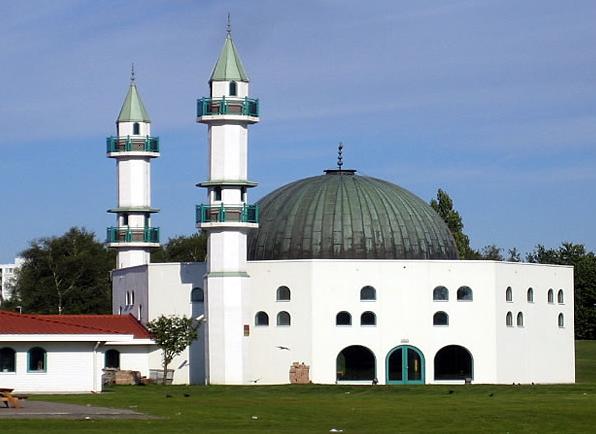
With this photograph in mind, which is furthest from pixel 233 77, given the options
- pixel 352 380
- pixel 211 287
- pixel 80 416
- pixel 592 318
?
pixel 592 318

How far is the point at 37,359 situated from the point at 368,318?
779 inches

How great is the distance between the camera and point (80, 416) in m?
48.1

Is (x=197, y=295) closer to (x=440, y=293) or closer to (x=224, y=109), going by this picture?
(x=224, y=109)

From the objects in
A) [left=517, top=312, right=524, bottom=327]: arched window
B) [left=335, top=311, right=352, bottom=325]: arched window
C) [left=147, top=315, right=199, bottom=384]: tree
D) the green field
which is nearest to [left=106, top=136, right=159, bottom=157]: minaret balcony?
[left=147, top=315, right=199, bottom=384]: tree

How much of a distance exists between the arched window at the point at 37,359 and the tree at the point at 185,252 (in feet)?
217

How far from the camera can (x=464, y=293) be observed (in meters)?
83.2

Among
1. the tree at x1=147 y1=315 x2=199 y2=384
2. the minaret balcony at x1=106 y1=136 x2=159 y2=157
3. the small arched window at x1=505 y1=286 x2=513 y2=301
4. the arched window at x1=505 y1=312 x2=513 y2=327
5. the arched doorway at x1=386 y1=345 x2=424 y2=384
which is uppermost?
the minaret balcony at x1=106 y1=136 x2=159 y2=157

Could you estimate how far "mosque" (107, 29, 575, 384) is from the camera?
8062 centimetres

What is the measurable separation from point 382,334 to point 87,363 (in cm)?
1871

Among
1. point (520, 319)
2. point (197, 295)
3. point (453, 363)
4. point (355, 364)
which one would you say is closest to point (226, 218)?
point (197, 295)

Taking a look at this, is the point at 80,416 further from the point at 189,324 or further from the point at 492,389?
the point at 189,324

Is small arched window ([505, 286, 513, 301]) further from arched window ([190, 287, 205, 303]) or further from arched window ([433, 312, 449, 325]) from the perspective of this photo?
arched window ([190, 287, 205, 303])

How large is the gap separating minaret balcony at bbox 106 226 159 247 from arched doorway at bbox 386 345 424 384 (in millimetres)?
17188

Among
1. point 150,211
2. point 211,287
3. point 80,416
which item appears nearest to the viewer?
point 80,416
